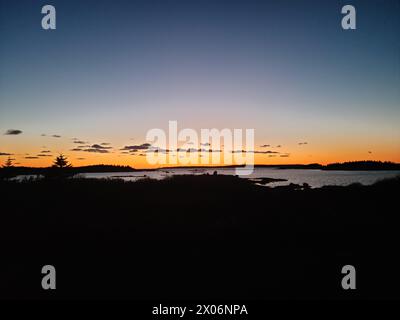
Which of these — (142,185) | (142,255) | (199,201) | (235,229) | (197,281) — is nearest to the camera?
(197,281)

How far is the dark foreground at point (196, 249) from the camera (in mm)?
7641

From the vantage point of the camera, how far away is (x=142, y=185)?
27.3m

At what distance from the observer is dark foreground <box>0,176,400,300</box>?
7.64m

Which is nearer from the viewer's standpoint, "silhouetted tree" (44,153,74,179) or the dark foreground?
the dark foreground

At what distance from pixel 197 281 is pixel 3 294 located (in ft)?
17.6

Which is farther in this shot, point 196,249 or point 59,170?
point 59,170

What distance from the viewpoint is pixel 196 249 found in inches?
401

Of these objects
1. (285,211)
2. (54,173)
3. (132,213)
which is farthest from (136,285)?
(54,173)

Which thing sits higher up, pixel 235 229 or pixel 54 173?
pixel 54 173

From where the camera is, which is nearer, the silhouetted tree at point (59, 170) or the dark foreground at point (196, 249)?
the dark foreground at point (196, 249)

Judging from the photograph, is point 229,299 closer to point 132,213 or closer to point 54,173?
point 132,213
